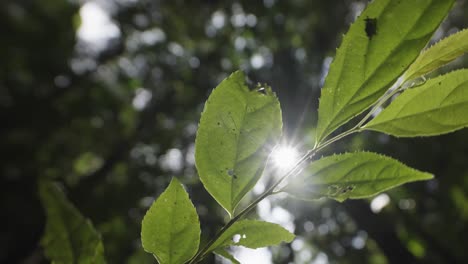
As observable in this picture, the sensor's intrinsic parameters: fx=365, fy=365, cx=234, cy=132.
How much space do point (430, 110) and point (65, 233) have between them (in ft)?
1.44

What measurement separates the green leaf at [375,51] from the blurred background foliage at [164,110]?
2.32m

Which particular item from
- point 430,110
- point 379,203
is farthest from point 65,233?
point 379,203

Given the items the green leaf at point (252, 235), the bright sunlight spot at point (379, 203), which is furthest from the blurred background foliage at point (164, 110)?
the green leaf at point (252, 235)

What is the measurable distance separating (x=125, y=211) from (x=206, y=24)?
9.52ft

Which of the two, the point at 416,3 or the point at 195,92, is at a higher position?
the point at 195,92

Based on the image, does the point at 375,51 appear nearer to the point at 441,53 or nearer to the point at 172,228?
the point at 441,53

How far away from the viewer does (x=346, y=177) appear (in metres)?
0.46

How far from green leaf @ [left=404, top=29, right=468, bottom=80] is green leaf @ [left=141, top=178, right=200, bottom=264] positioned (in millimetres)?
317

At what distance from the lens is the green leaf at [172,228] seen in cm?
→ 43

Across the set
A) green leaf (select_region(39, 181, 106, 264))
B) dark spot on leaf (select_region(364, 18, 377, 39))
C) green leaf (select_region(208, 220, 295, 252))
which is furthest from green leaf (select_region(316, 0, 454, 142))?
green leaf (select_region(39, 181, 106, 264))

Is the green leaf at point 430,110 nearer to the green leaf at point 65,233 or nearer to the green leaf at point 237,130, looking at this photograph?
the green leaf at point 237,130

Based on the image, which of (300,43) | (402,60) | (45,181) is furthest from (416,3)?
(300,43)

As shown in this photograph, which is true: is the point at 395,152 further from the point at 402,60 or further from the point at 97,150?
the point at 97,150

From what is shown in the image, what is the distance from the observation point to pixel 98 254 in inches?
15.8
